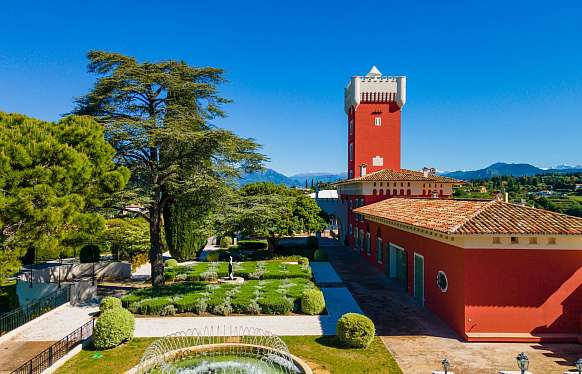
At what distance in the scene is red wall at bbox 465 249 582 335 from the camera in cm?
1459

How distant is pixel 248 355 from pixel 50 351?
636cm

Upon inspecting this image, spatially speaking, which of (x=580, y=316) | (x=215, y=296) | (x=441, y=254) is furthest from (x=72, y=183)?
(x=580, y=316)

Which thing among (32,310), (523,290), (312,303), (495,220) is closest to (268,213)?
(312,303)

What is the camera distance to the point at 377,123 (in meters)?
40.9

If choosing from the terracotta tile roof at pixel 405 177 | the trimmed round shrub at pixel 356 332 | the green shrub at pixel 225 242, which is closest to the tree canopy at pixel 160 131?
the trimmed round shrub at pixel 356 332

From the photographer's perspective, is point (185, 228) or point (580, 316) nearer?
point (580, 316)

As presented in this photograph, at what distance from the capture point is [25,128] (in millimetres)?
14602

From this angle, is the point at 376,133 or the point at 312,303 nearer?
the point at 312,303

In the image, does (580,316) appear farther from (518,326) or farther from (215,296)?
(215,296)

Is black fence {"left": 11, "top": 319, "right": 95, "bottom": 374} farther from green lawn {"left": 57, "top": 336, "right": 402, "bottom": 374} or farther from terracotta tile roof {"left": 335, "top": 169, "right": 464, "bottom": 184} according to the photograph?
terracotta tile roof {"left": 335, "top": 169, "right": 464, "bottom": 184}

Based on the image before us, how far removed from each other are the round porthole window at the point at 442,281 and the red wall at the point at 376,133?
947 inches

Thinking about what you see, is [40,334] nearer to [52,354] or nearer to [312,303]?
[52,354]

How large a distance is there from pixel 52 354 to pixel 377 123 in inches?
1368

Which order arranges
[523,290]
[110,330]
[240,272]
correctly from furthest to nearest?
[240,272]
[523,290]
[110,330]
